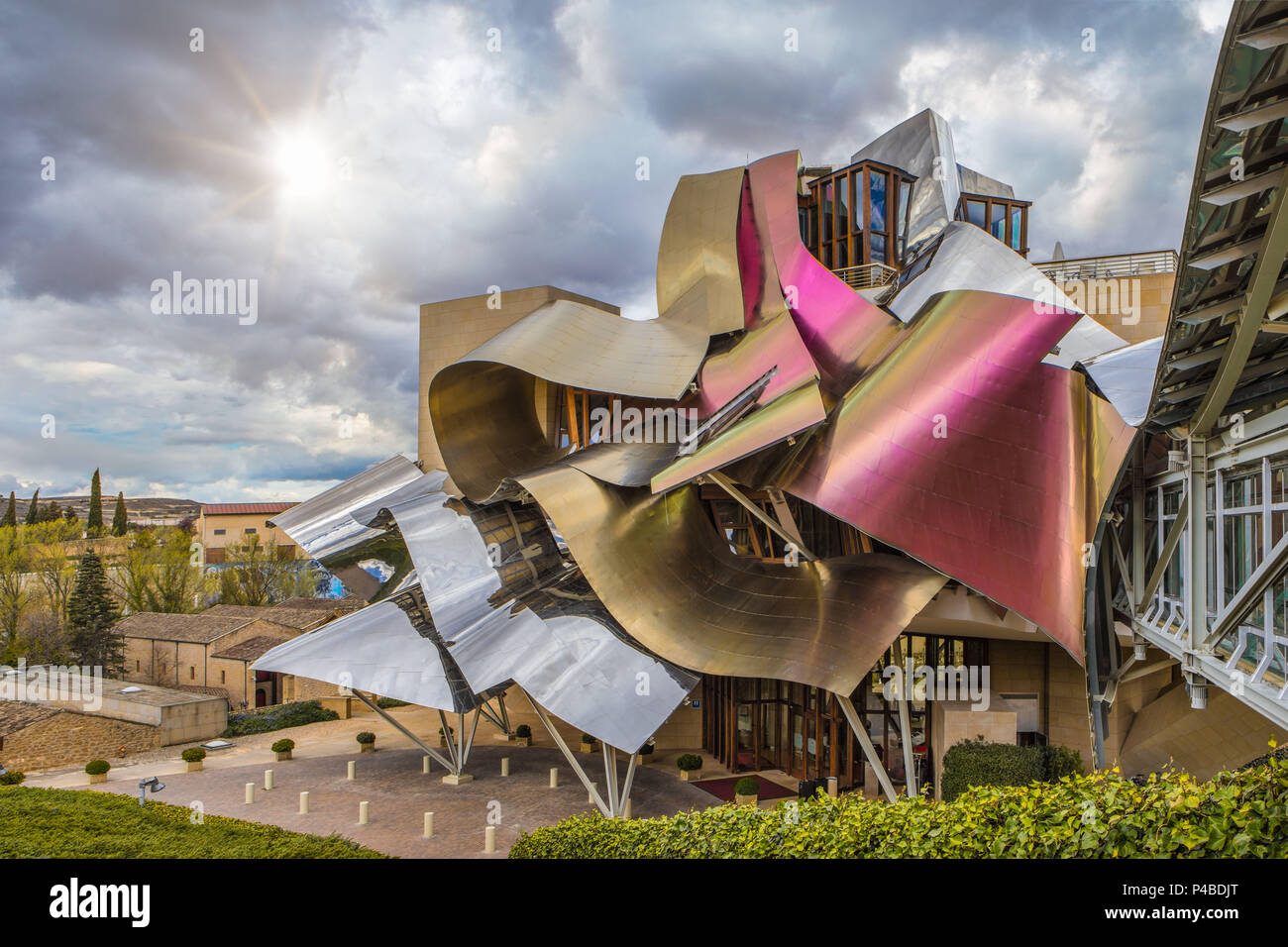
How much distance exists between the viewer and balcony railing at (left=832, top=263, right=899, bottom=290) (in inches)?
1040

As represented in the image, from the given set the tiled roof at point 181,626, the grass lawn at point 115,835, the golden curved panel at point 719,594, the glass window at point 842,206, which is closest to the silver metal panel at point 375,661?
the grass lawn at point 115,835

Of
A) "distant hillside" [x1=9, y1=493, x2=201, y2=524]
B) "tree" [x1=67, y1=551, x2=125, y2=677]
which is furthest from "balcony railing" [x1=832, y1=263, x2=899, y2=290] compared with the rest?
"distant hillside" [x1=9, y1=493, x2=201, y2=524]

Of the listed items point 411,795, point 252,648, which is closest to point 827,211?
point 411,795

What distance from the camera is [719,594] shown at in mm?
20000

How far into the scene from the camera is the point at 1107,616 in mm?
16469

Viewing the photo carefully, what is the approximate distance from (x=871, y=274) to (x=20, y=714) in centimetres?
3228

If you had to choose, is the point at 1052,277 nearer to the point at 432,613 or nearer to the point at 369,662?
the point at 432,613

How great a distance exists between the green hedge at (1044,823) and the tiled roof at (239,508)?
81098mm

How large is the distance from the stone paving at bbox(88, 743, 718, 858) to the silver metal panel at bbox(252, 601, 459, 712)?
2.95m

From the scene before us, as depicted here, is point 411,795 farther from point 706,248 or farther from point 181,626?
point 181,626

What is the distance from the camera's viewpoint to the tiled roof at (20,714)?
2658 centimetres

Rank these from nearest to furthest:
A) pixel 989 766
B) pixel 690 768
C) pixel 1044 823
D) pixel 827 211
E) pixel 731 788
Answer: pixel 1044 823
pixel 989 766
pixel 731 788
pixel 690 768
pixel 827 211

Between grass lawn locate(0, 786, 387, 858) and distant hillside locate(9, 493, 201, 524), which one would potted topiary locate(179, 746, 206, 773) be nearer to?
grass lawn locate(0, 786, 387, 858)
